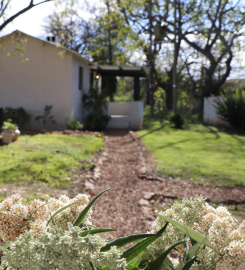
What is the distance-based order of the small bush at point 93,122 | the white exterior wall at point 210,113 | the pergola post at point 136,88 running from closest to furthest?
the small bush at point 93,122, the pergola post at point 136,88, the white exterior wall at point 210,113

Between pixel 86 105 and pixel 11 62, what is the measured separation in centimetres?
411

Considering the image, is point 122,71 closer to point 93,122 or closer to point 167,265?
point 93,122

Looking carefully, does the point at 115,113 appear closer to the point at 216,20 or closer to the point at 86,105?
the point at 86,105

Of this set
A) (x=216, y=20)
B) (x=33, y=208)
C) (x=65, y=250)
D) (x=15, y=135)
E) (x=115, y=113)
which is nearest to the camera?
(x=65, y=250)

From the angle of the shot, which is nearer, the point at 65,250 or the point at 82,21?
the point at 65,250

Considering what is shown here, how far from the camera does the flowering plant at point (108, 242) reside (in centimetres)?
77

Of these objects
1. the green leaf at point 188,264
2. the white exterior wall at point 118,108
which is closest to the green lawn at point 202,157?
the green leaf at point 188,264

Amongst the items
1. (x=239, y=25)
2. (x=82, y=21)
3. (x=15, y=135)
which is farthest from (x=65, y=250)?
(x=82, y=21)

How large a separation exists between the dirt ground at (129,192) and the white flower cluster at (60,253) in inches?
Answer: 128

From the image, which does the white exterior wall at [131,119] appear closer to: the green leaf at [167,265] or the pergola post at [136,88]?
the pergola post at [136,88]

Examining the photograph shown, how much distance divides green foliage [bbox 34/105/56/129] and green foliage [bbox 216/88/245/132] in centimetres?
891

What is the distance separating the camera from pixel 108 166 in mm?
7957

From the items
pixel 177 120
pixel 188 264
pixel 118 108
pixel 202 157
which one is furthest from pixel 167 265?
pixel 118 108

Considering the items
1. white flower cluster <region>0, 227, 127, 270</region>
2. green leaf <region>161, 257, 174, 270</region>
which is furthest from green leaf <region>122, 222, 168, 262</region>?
white flower cluster <region>0, 227, 127, 270</region>
